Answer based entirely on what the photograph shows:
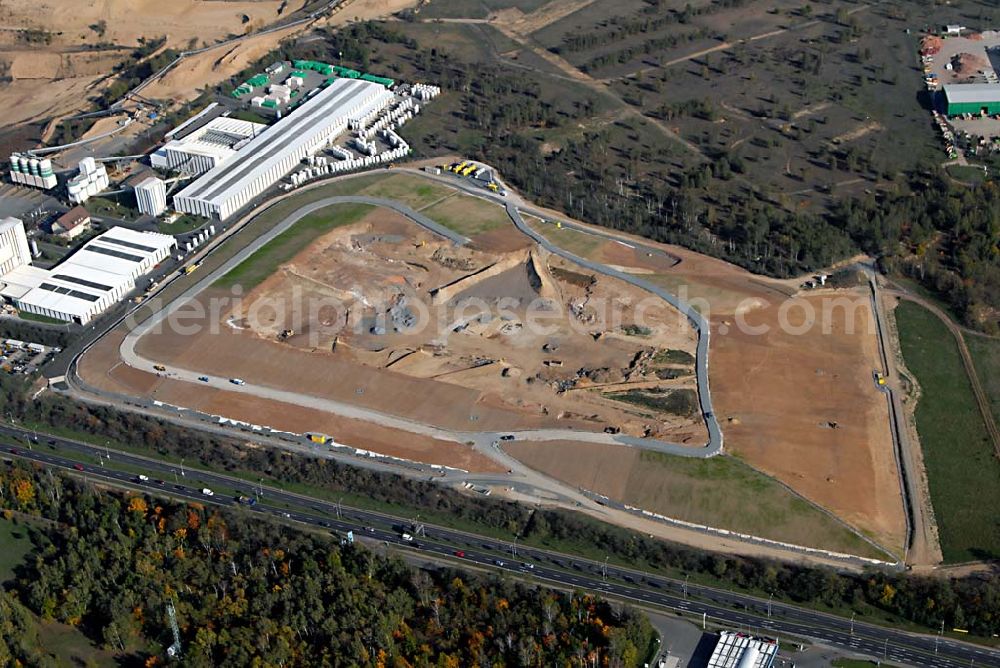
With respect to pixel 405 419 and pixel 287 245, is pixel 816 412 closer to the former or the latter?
pixel 405 419

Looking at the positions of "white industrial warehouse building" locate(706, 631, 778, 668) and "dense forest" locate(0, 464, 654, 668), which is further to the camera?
"dense forest" locate(0, 464, 654, 668)

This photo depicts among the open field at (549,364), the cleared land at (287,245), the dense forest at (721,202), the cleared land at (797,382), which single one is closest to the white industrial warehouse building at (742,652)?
the open field at (549,364)

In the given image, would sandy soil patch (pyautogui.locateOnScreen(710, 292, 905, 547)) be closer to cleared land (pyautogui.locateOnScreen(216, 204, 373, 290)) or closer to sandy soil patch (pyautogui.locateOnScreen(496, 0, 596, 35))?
cleared land (pyautogui.locateOnScreen(216, 204, 373, 290))

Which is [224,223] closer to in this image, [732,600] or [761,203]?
[761,203]

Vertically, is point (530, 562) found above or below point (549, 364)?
below

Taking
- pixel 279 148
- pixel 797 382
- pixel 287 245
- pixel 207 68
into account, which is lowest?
pixel 797 382

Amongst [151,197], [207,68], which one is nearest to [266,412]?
[151,197]

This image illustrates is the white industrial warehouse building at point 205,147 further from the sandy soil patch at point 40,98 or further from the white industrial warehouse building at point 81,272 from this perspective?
the sandy soil patch at point 40,98

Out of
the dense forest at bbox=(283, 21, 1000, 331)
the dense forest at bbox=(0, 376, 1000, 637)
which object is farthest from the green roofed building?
the dense forest at bbox=(0, 376, 1000, 637)
